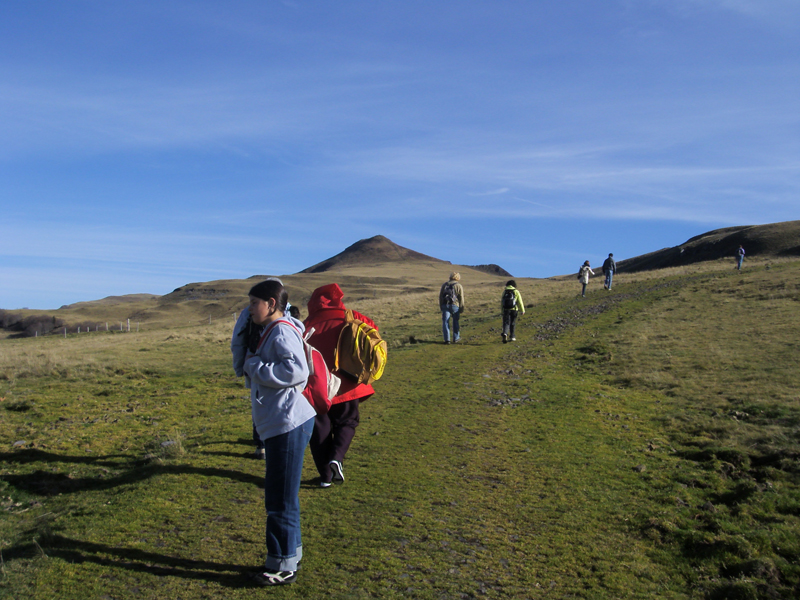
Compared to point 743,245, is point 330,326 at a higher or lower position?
lower

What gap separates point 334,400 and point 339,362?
456 mm

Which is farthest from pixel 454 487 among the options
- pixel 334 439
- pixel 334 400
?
pixel 334 400

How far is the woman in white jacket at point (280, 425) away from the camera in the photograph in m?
4.12

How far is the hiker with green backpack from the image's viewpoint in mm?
6004

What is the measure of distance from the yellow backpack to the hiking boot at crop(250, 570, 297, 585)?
87.8 inches

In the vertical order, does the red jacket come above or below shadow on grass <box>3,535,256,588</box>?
above

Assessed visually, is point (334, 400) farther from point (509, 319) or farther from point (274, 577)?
point (509, 319)

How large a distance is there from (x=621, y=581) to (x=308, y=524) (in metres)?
2.75

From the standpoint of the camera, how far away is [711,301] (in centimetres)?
2431

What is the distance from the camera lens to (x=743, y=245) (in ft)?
318

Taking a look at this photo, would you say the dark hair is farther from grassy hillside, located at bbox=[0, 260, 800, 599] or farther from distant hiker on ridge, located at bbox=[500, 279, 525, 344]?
distant hiker on ridge, located at bbox=[500, 279, 525, 344]

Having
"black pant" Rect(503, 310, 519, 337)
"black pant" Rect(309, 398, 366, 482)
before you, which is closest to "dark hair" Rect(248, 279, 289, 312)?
"black pant" Rect(309, 398, 366, 482)

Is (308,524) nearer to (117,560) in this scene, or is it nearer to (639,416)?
(117,560)

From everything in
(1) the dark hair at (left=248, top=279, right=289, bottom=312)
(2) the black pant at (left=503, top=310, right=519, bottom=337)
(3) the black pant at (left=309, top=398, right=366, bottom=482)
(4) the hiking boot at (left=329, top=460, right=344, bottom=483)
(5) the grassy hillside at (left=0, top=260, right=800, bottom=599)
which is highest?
(1) the dark hair at (left=248, top=279, right=289, bottom=312)
